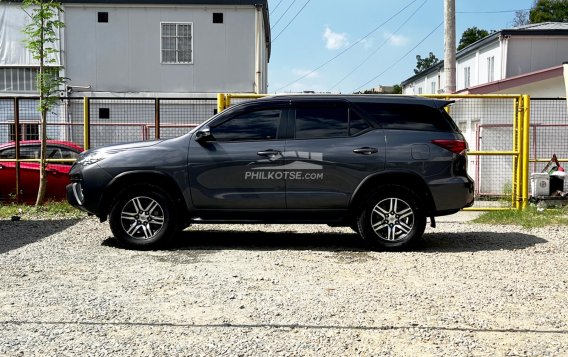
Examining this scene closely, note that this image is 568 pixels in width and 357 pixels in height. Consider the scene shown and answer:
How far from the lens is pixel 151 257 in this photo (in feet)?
26.1

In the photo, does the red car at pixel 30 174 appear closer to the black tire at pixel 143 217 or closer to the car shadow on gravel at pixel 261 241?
the car shadow on gravel at pixel 261 241

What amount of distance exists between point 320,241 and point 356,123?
1855mm

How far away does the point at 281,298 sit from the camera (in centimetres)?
596

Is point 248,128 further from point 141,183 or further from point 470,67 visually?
point 470,67

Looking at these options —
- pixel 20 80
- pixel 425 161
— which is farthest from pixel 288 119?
pixel 20 80

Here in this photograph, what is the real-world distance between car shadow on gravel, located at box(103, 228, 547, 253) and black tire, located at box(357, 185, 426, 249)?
37 centimetres

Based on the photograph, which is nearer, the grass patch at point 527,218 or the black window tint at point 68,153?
the grass patch at point 527,218

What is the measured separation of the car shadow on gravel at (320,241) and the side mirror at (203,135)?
56.4 inches

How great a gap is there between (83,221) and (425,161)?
592 cm

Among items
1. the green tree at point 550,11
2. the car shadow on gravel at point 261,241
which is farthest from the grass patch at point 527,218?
the green tree at point 550,11

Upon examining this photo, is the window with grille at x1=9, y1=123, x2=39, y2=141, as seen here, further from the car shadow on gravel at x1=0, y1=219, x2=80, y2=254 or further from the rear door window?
the rear door window

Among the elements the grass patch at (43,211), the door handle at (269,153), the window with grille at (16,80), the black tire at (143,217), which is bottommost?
the grass patch at (43,211)

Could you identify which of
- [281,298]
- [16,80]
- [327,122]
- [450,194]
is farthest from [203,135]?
[16,80]

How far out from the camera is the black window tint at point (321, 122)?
8500 millimetres
